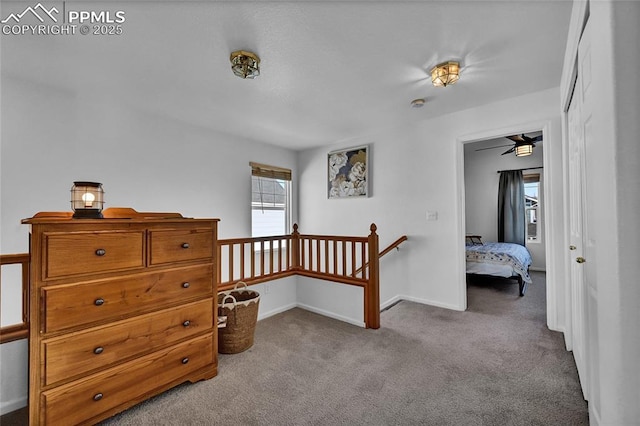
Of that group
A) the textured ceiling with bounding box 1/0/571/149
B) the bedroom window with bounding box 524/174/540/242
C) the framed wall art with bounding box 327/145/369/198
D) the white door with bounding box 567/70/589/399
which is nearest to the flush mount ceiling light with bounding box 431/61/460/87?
the textured ceiling with bounding box 1/0/571/149

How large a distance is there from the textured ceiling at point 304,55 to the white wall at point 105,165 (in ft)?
0.57

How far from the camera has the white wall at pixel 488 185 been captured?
18.2 ft

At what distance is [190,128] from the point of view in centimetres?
349

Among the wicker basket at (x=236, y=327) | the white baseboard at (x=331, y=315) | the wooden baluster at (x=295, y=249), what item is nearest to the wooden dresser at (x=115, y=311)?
the wicker basket at (x=236, y=327)

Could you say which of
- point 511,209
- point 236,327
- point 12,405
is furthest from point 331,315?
point 511,209

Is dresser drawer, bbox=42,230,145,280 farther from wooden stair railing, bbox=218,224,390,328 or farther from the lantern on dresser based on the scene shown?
wooden stair railing, bbox=218,224,390,328

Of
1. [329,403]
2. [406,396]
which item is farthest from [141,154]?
[406,396]

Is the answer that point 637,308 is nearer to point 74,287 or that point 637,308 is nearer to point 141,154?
point 74,287

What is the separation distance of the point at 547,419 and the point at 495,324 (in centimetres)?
141

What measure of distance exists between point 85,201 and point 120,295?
57 centimetres

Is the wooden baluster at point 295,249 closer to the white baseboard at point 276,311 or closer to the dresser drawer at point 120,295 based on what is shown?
the white baseboard at point 276,311

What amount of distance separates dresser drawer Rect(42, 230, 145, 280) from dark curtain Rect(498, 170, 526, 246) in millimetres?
6231

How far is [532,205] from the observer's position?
5730 mm

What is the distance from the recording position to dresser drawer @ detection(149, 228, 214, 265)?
1.72 metres
